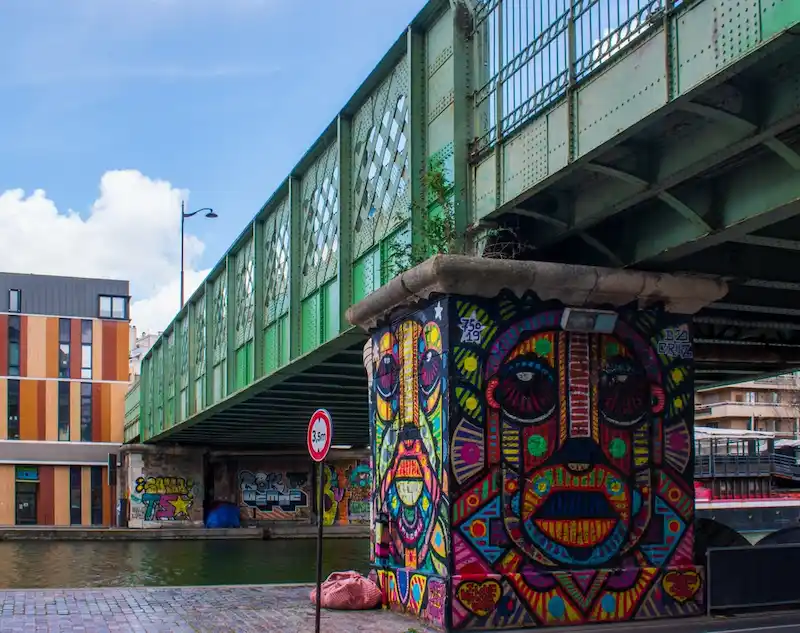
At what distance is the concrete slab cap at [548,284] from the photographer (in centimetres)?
1196

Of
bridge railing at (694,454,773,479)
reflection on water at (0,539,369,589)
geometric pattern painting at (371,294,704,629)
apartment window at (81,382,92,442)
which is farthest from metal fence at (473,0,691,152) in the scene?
apartment window at (81,382,92,442)

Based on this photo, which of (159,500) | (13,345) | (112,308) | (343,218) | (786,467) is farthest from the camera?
(112,308)

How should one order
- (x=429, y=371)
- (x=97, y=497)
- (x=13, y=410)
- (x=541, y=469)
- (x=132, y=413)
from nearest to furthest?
(x=541, y=469) < (x=429, y=371) < (x=132, y=413) < (x=13, y=410) < (x=97, y=497)

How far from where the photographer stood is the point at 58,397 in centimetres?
6719

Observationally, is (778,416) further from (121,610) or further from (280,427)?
(121,610)

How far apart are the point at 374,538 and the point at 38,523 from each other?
186 ft

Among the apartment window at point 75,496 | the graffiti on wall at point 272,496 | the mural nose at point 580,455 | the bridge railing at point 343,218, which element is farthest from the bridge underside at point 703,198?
the apartment window at point 75,496

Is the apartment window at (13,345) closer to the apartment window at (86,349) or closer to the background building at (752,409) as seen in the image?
the apartment window at (86,349)

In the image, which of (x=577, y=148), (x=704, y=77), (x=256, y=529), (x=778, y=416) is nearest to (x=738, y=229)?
(x=577, y=148)

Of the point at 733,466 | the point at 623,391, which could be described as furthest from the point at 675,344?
the point at 733,466

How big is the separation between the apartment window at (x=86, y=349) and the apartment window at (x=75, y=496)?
6400 millimetres

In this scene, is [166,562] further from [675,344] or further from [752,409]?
[752,409]

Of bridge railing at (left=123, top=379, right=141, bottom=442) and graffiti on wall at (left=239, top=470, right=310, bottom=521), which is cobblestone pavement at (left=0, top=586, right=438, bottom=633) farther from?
graffiti on wall at (left=239, top=470, right=310, bottom=521)

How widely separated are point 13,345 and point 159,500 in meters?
17.8
